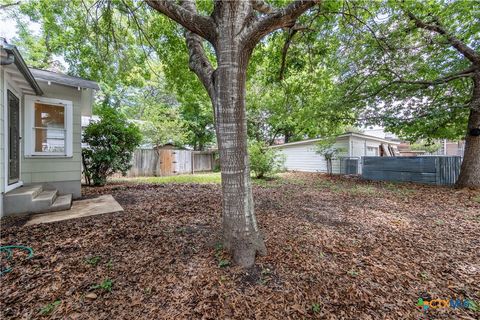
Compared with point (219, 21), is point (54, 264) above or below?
below

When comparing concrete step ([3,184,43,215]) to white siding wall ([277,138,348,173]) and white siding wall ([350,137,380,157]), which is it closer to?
white siding wall ([277,138,348,173])

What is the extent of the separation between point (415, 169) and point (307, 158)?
6.96 metres

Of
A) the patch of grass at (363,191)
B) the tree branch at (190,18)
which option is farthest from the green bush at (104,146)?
the patch of grass at (363,191)

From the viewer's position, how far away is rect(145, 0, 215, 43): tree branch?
2205 mm

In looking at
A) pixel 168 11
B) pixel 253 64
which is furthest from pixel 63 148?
pixel 253 64

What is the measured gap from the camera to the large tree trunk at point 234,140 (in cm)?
213

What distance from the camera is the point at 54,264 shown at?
2158mm

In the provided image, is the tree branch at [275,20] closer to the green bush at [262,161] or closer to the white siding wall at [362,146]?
the green bush at [262,161]

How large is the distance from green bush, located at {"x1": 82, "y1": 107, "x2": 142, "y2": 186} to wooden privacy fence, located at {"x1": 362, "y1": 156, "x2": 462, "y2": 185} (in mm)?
11007

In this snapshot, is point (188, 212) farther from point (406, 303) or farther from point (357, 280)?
point (406, 303)

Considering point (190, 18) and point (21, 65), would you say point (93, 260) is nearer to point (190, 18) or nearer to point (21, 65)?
point (190, 18)

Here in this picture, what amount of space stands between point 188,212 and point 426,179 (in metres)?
9.66

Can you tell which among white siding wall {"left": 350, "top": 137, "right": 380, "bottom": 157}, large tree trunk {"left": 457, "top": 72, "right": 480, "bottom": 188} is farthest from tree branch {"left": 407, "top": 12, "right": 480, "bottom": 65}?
white siding wall {"left": 350, "top": 137, "right": 380, "bottom": 157}

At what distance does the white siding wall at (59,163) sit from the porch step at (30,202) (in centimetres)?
49
